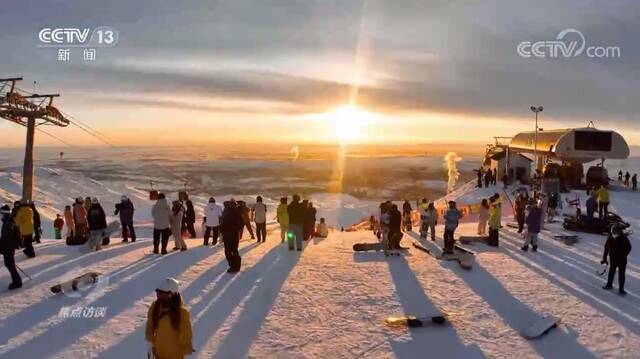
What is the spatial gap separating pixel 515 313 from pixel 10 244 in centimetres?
1030

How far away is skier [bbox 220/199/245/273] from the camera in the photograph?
11172 millimetres

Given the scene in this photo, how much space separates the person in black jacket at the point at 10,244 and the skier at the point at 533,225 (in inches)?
521

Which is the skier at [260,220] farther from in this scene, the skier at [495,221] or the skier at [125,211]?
the skier at [495,221]

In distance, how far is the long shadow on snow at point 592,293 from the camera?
9.22 meters

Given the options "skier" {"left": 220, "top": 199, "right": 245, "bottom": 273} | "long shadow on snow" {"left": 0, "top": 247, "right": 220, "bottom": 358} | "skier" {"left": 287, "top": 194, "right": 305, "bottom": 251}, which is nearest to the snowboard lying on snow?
"long shadow on snow" {"left": 0, "top": 247, "right": 220, "bottom": 358}

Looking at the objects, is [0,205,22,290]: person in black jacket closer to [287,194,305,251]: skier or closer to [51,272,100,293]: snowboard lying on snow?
[51,272,100,293]: snowboard lying on snow

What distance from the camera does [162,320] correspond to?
5.49m

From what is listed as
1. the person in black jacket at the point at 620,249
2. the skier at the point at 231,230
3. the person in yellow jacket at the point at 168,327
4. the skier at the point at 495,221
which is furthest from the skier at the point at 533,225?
the person in yellow jacket at the point at 168,327

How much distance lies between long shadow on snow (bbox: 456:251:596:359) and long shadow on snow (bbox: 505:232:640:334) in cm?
139

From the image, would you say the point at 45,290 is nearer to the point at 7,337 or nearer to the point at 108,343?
the point at 7,337

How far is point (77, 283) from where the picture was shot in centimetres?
1010

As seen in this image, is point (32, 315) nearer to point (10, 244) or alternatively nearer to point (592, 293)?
point (10, 244)

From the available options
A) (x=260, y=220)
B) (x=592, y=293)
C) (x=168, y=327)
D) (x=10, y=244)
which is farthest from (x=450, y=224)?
(x=10, y=244)

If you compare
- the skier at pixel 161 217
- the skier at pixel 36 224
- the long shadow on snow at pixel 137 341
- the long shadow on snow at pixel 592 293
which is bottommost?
the long shadow on snow at pixel 137 341
